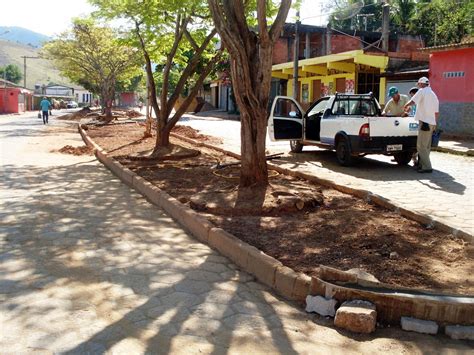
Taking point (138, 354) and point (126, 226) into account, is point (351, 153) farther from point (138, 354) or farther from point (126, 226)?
point (138, 354)

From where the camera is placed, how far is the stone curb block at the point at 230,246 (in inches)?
191

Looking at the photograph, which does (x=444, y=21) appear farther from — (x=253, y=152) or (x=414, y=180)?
(x=253, y=152)

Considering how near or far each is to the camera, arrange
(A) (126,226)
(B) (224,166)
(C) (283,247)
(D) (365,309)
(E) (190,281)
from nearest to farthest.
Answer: (D) (365,309) → (E) (190,281) → (C) (283,247) → (A) (126,226) → (B) (224,166)

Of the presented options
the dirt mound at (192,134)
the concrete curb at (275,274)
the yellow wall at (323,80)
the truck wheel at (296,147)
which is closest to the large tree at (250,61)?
the concrete curb at (275,274)

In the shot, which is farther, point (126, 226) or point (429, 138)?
point (429, 138)

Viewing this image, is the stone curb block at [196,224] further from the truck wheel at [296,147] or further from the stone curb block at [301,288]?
the truck wheel at [296,147]

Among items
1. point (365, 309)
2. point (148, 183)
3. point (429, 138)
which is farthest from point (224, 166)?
point (365, 309)

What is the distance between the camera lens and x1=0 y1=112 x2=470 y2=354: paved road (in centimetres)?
331

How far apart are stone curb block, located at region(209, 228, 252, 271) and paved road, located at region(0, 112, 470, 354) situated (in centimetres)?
11

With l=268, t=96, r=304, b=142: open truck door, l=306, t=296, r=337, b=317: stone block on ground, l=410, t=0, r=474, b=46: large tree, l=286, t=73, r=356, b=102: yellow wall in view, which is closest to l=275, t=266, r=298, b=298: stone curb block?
l=306, t=296, r=337, b=317: stone block on ground

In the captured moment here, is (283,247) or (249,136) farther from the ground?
(249,136)

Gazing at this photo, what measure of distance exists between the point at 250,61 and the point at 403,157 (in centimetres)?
528

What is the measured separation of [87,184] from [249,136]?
3.74 meters

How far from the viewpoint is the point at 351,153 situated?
413 inches
